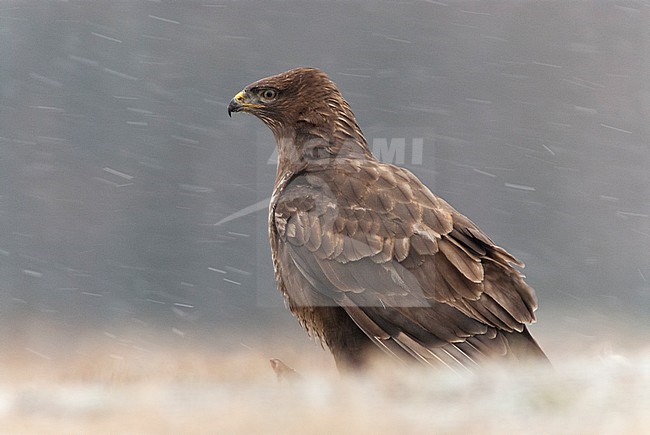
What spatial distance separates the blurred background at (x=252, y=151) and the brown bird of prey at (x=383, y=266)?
9 cm

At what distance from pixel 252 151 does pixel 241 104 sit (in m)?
0.17

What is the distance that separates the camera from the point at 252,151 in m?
2.76

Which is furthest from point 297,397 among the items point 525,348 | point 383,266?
point 525,348

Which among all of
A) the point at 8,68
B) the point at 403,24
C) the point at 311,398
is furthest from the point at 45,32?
the point at 311,398

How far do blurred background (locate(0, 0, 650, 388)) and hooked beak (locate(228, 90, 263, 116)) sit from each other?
79 mm

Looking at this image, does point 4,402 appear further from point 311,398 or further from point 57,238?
point 311,398

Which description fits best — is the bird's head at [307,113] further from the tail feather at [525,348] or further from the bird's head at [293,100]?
the tail feather at [525,348]

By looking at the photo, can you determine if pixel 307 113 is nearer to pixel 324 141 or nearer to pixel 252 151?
pixel 324 141

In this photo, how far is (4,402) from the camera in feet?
8.64

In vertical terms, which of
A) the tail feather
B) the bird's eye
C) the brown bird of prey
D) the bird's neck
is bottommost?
the tail feather

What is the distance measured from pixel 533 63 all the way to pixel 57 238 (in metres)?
1.69

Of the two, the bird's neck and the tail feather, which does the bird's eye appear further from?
the tail feather

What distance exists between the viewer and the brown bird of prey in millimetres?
2484

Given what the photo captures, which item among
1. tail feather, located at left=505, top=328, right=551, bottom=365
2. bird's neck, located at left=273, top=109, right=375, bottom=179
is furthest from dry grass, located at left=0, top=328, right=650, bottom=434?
bird's neck, located at left=273, top=109, right=375, bottom=179
